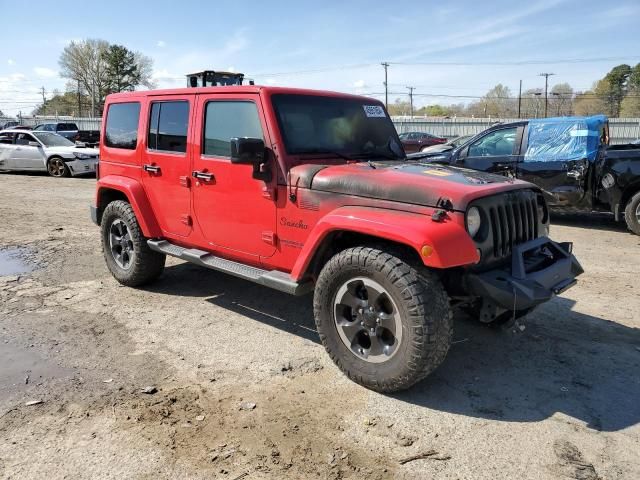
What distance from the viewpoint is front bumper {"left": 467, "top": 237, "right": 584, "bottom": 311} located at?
321cm

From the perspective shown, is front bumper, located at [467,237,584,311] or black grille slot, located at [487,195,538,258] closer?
front bumper, located at [467,237,584,311]

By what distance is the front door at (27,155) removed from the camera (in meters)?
16.2

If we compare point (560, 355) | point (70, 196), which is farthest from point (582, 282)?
point (70, 196)

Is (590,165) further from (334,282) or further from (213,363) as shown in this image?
(213,363)

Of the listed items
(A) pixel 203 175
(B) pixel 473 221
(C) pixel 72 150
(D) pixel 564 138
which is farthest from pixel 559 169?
(C) pixel 72 150

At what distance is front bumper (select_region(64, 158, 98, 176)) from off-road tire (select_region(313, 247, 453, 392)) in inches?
564

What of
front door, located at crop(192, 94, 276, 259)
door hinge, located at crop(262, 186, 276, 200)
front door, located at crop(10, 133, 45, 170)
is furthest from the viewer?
front door, located at crop(10, 133, 45, 170)

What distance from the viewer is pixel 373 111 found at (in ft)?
16.0

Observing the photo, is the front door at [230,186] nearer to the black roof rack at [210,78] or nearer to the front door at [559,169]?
the black roof rack at [210,78]

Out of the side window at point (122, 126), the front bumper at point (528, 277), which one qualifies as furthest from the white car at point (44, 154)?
the front bumper at point (528, 277)

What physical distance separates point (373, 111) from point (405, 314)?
236 cm

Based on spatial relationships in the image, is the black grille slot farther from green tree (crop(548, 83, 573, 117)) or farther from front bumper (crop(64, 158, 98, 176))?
green tree (crop(548, 83, 573, 117))

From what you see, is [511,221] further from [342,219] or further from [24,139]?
[24,139]

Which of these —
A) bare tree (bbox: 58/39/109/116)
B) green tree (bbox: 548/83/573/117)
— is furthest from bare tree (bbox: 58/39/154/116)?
green tree (bbox: 548/83/573/117)
